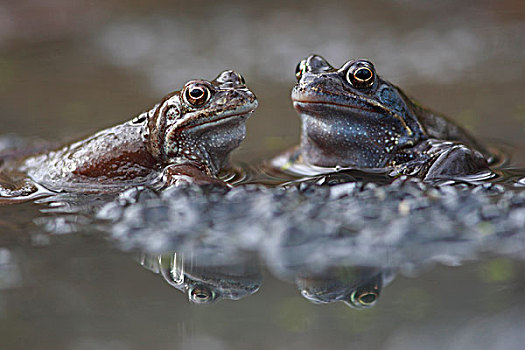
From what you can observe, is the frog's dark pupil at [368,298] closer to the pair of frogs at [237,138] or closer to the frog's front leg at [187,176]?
the frog's front leg at [187,176]

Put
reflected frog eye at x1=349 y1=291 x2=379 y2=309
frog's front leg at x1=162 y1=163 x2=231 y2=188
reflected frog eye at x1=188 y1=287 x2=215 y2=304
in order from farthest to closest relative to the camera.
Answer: frog's front leg at x1=162 y1=163 x2=231 y2=188 < reflected frog eye at x1=188 y1=287 x2=215 y2=304 < reflected frog eye at x1=349 y1=291 x2=379 y2=309

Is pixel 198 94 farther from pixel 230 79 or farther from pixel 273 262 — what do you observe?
pixel 273 262

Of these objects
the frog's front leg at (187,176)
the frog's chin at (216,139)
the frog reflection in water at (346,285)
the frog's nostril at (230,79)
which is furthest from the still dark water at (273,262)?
the frog's nostril at (230,79)

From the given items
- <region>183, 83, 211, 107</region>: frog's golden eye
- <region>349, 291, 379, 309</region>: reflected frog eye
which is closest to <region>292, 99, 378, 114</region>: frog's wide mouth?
<region>183, 83, 211, 107</region>: frog's golden eye

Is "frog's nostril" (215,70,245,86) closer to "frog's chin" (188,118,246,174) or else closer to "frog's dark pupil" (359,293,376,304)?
"frog's chin" (188,118,246,174)
